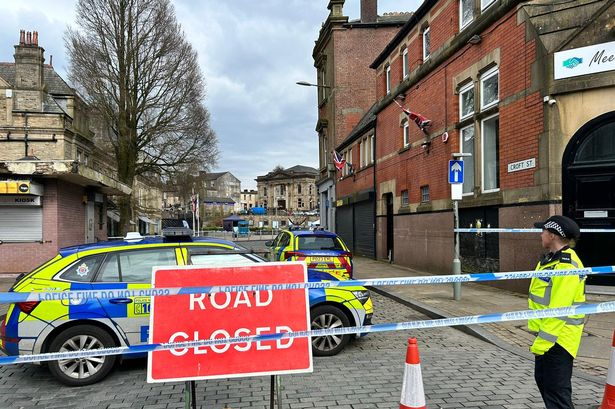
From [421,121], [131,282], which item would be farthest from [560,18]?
[131,282]

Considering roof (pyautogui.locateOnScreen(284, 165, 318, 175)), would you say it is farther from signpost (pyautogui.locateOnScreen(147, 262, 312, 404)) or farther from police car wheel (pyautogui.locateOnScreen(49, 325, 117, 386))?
signpost (pyautogui.locateOnScreen(147, 262, 312, 404))

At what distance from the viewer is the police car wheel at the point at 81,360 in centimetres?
488

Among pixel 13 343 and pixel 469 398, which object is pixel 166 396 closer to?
pixel 13 343

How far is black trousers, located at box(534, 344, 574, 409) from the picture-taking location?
3287 mm

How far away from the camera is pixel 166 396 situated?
4.60 metres

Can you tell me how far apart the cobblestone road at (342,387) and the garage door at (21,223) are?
1110 cm

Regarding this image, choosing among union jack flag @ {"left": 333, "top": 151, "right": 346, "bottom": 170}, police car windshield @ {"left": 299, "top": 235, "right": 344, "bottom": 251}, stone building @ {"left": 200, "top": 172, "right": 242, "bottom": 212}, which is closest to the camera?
police car windshield @ {"left": 299, "top": 235, "right": 344, "bottom": 251}

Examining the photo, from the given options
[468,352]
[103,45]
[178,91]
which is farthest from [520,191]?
[103,45]

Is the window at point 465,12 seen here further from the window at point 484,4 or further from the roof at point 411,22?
the roof at point 411,22

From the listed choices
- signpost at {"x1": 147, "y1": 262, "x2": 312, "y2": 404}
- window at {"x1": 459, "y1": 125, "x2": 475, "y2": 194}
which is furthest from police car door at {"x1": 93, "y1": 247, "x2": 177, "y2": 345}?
window at {"x1": 459, "y1": 125, "x2": 475, "y2": 194}

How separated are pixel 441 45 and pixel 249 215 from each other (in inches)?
3583

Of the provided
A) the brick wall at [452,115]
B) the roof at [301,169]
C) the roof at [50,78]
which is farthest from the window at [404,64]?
the roof at [301,169]

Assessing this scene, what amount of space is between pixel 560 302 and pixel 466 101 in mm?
10760

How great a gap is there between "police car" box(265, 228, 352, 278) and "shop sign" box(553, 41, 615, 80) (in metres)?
5.80
